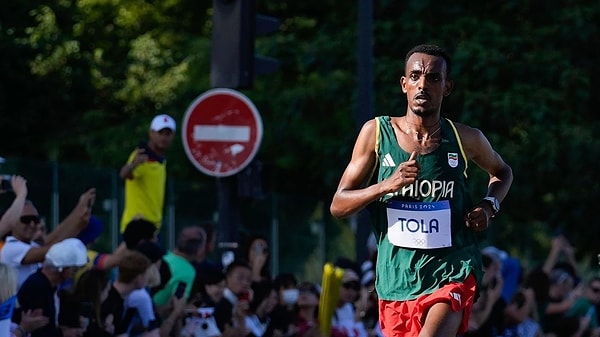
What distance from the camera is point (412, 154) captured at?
9.68 m

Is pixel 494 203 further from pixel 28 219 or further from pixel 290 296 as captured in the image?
pixel 290 296

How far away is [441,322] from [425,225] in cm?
56

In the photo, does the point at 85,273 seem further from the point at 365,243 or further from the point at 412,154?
the point at 365,243

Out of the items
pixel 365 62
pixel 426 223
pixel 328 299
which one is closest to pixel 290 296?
pixel 328 299

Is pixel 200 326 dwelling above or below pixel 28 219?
below

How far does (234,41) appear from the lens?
14.9m

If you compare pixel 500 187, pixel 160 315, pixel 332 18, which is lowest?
pixel 160 315

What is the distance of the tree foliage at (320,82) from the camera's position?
24.0 metres

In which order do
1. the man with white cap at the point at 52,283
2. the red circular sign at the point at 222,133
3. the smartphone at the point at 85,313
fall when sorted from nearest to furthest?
1. the man with white cap at the point at 52,283
2. the smartphone at the point at 85,313
3. the red circular sign at the point at 222,133

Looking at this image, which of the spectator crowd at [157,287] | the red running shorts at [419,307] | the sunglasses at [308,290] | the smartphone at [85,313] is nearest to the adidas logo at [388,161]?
the red running shorts at [419,307]

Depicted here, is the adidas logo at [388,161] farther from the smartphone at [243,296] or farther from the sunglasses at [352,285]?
the sunglasses at [352,285]

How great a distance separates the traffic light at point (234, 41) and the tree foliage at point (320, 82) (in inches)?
334

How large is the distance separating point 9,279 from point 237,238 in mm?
4891

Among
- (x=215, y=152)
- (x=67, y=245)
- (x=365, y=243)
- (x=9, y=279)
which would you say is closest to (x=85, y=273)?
(x=67, y=245)
